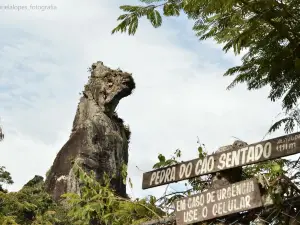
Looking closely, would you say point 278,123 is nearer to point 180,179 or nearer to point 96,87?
point 180,179

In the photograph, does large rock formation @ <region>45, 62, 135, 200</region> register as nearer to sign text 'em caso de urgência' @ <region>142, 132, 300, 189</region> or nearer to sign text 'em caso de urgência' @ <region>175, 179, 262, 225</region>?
sign text 'em caso de urgência' @ <region>142, 132, 300, 189</region>

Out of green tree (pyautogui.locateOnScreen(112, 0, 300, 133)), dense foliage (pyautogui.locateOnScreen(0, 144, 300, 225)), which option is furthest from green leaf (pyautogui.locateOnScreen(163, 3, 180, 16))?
dense foliage (pyautogui.locateOnScreen(0, 144, 300, 225))

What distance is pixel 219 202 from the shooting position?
5.43 meters

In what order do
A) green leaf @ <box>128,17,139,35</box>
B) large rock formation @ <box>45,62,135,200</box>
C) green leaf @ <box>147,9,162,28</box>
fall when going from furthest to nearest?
large rock formation @ <box>45,62,135,200</box> → green leaf @ <box>147,9,162,28</box> → green leaf @ <box>128,17,139,35</box>

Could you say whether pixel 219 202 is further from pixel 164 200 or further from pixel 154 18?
pixel 154 18

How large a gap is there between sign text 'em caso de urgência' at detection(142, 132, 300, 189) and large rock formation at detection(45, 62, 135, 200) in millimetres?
13192

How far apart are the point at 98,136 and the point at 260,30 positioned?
15.3 meters

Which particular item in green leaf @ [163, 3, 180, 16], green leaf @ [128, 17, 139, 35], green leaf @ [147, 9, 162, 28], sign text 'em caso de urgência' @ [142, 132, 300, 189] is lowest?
sign text 'em caso de urgência' @ [142, 132, 300, 189]

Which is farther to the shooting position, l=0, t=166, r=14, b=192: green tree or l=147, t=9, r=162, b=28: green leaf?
l=0, t=166, r=14, b=192: green tree

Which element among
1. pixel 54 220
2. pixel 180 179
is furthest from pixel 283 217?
pixel 54 220

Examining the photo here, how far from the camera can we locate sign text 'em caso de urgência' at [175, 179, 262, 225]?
5.13 metres

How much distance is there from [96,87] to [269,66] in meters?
16.5

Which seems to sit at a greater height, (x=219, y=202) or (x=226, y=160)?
(x=226, y=160)

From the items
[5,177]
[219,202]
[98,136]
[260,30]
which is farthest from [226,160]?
[98,136]
